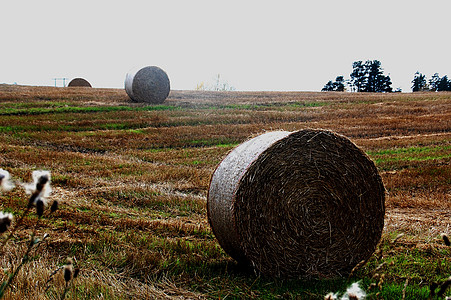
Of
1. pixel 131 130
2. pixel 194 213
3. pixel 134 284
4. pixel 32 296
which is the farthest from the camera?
pixel 131 130

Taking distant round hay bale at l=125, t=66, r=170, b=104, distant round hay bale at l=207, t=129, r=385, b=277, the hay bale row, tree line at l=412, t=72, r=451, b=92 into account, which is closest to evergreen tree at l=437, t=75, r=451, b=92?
tree line at l=412, t=72, r=451, b=92

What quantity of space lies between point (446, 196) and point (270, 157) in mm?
6265

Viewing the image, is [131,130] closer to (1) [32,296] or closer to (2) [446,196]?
(2) [446,196]

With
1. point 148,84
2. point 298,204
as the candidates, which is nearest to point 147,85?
point 148,84

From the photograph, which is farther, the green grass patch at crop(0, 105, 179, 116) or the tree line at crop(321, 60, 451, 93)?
the tree line at crop(321, 60, 451, 93)

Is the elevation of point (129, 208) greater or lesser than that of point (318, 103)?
lesser

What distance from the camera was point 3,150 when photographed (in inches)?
503

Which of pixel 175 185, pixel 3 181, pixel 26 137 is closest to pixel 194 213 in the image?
pixel 175 185

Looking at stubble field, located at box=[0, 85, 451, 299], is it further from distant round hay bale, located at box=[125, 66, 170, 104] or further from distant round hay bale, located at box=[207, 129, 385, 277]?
distant round hay bale, located at box=[125, 66, 170, 104]

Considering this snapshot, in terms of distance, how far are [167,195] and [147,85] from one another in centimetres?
1728

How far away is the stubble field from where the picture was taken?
4461 mm

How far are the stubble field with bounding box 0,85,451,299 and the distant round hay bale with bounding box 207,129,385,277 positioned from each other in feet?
0.76

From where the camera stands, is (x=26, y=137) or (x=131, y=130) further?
(x=131, y=130)

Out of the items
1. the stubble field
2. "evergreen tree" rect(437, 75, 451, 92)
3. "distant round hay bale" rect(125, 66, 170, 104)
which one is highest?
"evergreen tree" rect(437, 75, 451, 92)
